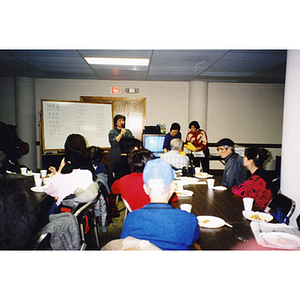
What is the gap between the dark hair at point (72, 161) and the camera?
6.50 feet

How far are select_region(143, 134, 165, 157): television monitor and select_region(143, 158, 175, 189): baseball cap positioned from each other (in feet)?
12.6

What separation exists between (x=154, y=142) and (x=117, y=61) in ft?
6.41

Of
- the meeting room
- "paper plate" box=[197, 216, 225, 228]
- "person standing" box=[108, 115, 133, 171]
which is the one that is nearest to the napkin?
the meeting room

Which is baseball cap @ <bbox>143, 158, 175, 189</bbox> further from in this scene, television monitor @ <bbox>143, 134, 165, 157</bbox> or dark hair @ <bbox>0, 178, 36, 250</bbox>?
television monitor @ <bbox>143, 134, 165, 157</bbox>

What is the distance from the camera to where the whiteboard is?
Result: 4793 mm

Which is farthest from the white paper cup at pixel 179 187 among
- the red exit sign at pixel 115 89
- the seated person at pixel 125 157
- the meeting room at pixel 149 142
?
the red exit sign at pixel 115 89

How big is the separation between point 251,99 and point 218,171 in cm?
210

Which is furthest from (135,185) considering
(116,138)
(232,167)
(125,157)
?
(116,138)

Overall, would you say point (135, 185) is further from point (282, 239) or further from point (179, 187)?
point (282, 239)

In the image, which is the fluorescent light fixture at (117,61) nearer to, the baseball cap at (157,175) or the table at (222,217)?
the table at (222,217)

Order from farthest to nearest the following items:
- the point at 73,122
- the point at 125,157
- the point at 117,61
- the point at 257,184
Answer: the point at 73,122
the point at 117,61
the point at 125,157
the point at 257,184

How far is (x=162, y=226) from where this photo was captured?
3.47 feet
